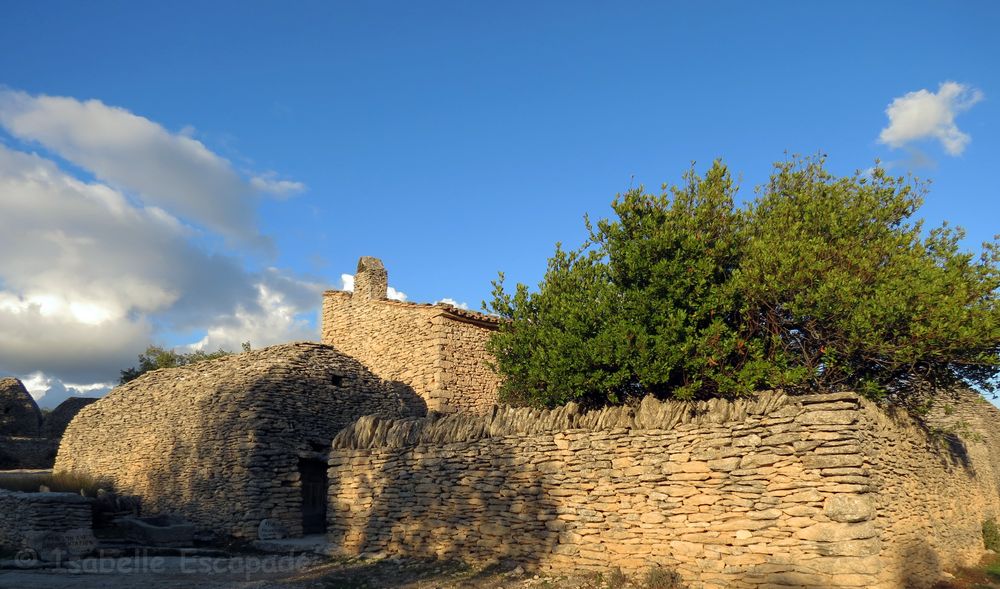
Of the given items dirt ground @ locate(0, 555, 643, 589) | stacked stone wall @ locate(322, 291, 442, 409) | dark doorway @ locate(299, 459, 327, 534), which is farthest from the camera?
stacked stone wall @ locate(322, 291, 442, 409)

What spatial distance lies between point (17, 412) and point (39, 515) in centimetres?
2200

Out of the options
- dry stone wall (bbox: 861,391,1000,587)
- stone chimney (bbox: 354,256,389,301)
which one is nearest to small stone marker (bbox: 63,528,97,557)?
stone chimney (bbox: 354,256,389,301)

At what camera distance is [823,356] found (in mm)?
12414

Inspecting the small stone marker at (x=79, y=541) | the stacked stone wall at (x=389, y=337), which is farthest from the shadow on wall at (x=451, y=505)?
the stacked stone wall at (x=389, y=337)

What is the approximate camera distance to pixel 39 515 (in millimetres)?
14922

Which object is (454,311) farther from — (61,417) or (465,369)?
(61,417)

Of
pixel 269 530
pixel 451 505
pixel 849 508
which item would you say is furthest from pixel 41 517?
pixel 849 508

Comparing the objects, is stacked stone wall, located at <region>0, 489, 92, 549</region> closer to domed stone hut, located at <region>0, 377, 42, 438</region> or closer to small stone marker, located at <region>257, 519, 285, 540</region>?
small stone marker, located at <region>257, 519, 285, 540</region>

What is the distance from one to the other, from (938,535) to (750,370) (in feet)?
13.8

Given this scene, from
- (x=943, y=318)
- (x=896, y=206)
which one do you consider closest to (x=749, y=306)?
(x=943, y=318)

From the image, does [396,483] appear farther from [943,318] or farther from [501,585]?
[943,318]

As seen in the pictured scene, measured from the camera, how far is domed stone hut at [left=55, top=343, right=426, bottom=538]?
57.4ft

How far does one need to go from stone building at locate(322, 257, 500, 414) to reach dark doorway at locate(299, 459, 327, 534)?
12.5 feet

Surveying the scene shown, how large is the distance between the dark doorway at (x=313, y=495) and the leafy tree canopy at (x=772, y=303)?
25.0 feet
